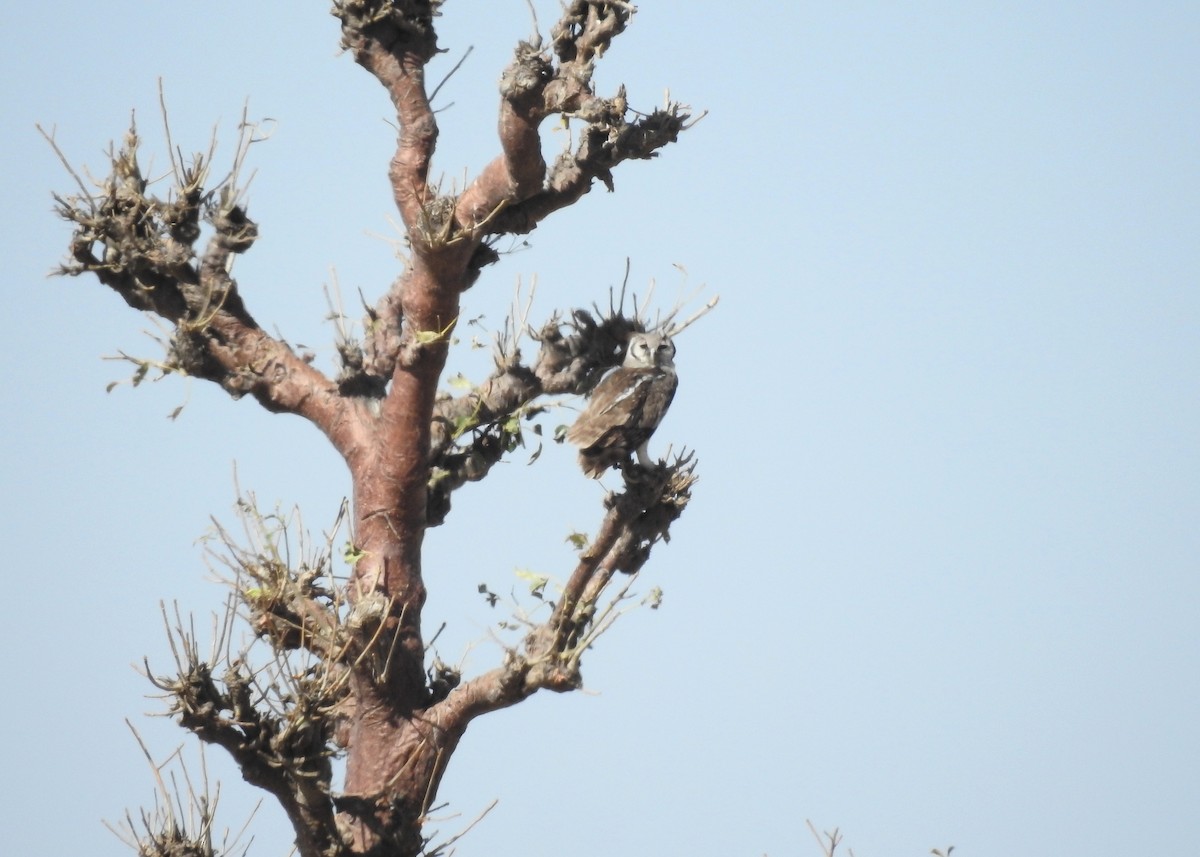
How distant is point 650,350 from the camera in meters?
9.02

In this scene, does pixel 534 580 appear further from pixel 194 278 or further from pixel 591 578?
pixel 194 278

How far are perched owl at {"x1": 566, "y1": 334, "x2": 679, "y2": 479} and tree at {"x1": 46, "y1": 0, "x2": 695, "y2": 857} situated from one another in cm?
19

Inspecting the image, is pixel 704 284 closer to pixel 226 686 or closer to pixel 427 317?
pixel 427 317

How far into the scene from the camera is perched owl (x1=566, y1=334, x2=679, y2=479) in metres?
8.56

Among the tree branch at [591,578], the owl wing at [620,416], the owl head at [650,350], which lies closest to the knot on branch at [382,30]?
the owl head at [650,350]

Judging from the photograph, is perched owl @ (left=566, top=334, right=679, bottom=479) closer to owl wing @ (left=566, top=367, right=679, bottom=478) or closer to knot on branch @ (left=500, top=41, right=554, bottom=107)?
owl wing @ (left=566, top=367, right=679, bottom=478)

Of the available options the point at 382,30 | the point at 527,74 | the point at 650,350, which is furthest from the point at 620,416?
the point at 382,30

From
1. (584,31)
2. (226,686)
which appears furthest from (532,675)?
(584,31)

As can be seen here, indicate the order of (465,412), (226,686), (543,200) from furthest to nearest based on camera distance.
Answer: (465,412) → (543,200) → (226,686)

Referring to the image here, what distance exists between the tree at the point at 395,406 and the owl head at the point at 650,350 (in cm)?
11

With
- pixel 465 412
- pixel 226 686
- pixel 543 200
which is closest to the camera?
pixel 226 686

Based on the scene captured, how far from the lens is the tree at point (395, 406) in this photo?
8.04 metres

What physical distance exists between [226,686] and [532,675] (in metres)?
1.70

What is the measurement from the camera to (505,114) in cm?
818
